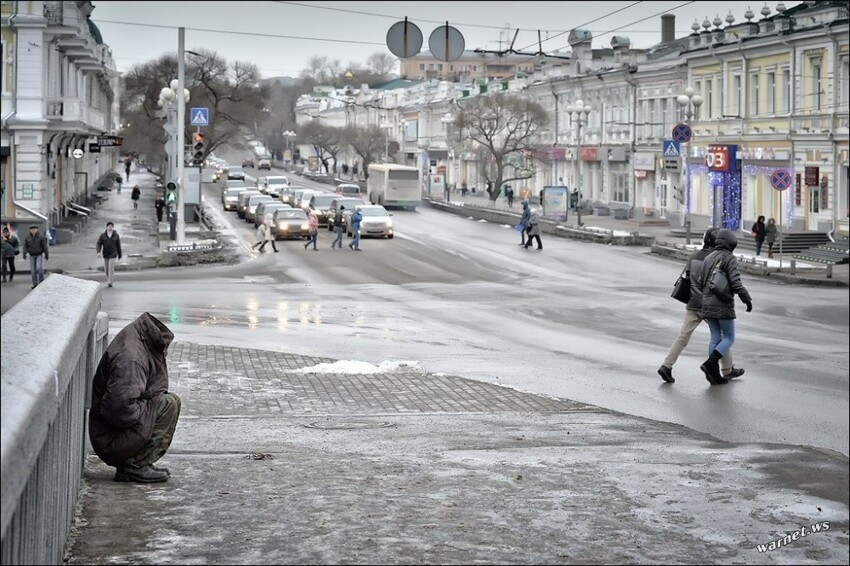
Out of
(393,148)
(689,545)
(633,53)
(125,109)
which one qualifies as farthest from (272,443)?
(393,148)

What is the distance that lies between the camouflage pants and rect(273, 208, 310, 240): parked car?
40906 millimetres

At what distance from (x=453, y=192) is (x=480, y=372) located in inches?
3280

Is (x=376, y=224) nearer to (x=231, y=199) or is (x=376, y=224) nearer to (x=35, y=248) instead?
(x=35, y=248)

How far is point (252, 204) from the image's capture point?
6069 cm

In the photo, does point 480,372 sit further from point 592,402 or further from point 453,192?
point 453,192

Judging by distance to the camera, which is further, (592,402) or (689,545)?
(592,402)

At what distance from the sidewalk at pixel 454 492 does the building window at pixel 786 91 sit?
3986 centimetres

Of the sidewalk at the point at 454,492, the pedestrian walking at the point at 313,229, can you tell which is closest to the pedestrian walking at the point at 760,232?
the pedestrian walking at the point at 313,229

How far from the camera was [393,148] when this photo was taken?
10944cm

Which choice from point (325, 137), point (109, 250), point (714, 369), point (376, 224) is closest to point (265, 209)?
point (376, 224)

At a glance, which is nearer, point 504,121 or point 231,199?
point 231,199

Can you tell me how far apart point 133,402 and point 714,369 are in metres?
8.38

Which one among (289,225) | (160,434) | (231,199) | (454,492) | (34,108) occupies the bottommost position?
(454,492)

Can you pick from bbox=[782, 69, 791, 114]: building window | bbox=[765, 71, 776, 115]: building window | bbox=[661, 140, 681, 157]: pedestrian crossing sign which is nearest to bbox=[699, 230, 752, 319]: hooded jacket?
bbox=[661, 140, 681, 157]: pedestrian crossing sign
